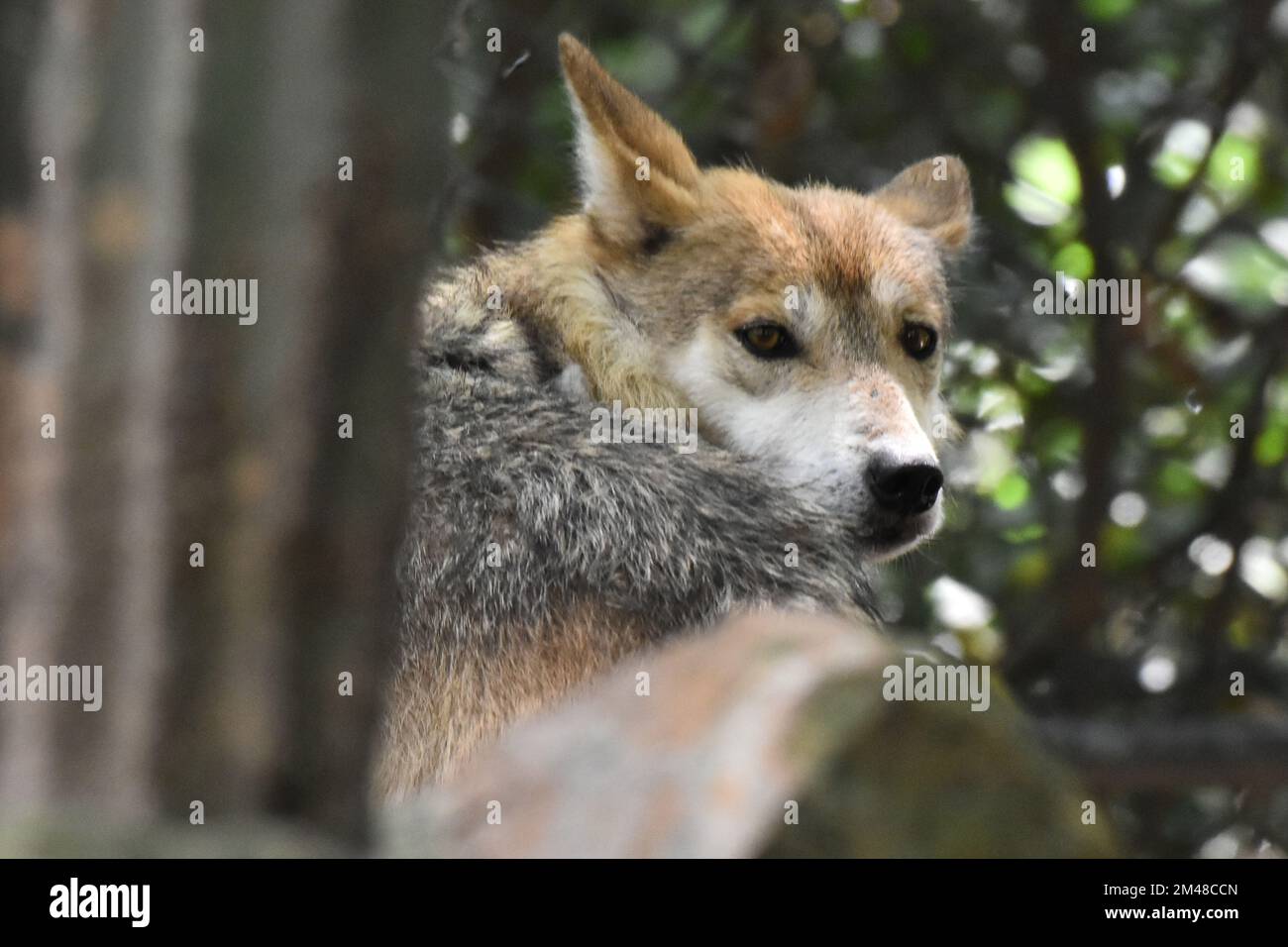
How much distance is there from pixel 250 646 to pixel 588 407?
3.59m

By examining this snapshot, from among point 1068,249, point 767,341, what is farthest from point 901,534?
point 1068,249

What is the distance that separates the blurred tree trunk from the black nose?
3766mm

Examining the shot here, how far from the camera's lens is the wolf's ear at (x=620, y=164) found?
5.98 m

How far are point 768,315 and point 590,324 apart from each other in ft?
2.04

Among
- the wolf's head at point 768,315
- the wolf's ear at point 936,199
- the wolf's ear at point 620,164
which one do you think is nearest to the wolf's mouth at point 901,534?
the wolf's head at point 768,315

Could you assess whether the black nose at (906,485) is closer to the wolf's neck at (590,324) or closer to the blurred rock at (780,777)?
the wolf's neck at (590,324)

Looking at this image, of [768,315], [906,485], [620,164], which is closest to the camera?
[906,485]

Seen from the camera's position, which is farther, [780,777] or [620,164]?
[620,164]

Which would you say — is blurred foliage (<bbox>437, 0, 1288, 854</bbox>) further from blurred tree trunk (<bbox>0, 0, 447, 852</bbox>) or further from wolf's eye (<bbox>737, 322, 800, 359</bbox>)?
blurred tree trunk (<bbox>0, 0, 447, 852</bbox>)

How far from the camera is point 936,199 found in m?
7.11

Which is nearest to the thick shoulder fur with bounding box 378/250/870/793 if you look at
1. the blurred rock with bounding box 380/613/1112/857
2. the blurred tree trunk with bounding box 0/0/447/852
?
the blurred rock with bounding box 380/613/1112/857

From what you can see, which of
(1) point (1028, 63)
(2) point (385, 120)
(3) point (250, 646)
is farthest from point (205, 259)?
(1) point (1028, 63)

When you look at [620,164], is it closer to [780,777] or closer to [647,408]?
[647,408]

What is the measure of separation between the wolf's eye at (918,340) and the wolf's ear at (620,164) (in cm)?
91
